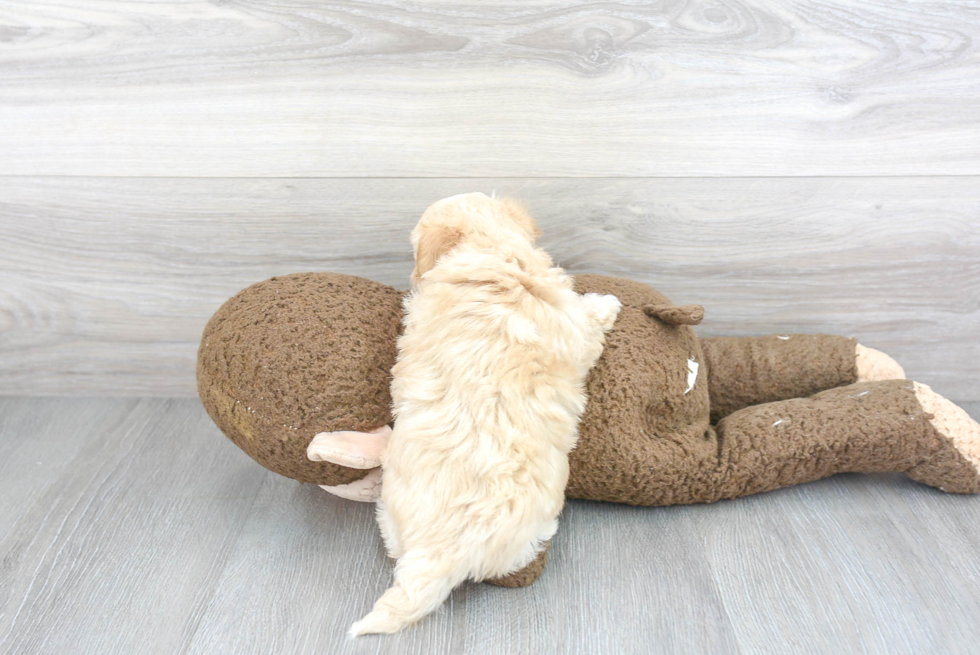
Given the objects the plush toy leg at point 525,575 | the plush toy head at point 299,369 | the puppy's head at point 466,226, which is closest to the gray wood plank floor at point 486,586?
the plush toy leg at point 525,575

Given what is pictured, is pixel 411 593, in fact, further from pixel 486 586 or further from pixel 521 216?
pixel 521 216

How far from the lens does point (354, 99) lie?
982mm

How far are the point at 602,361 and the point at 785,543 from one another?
12.0 inches

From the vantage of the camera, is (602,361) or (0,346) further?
(0,346)

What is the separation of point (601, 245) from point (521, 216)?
0.26m

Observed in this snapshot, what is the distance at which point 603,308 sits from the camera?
83 cm

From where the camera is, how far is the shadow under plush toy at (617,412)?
0.77 m

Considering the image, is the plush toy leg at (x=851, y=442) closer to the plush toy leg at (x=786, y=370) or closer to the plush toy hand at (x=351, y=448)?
the plush toy leg at (x=786, y=370)

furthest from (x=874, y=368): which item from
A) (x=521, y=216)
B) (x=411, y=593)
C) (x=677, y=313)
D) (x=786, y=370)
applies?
(x=411, y=593)

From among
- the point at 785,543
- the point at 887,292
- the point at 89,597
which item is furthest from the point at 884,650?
the point at 89,597

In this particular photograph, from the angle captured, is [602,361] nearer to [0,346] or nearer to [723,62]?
[723,62]

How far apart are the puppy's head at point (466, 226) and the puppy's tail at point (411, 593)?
32 cm

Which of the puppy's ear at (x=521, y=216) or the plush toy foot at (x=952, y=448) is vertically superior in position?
the puppy's ear at (x=521, y=216)

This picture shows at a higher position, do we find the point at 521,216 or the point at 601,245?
the point at 521,216
